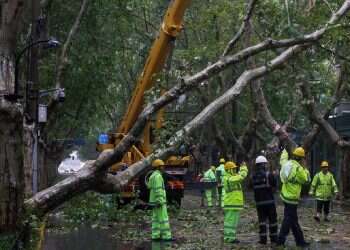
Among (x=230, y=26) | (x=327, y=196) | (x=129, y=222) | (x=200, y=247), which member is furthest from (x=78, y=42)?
(x=200, y=247)

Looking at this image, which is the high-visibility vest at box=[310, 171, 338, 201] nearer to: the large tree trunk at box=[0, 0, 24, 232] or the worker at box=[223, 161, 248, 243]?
the worker at box=[223, 161, 248, 243]

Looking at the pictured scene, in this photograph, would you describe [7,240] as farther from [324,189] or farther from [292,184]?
[324,189]

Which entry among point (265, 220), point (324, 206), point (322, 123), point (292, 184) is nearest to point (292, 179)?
point (292, 184)

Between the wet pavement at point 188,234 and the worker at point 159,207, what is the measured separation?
0.30 metres

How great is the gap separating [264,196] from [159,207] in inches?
94.8

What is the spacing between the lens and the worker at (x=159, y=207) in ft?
49.0

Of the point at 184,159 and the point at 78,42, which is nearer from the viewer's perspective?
the point at 184,159

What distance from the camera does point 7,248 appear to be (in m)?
7.70

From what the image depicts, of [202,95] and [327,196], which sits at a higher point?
[202,95]

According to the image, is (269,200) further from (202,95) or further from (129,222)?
(202,95)

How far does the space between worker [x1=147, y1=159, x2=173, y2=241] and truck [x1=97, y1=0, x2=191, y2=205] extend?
8.08 feet

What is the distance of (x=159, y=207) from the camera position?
15.0 metres

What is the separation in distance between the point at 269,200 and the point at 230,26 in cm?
1692

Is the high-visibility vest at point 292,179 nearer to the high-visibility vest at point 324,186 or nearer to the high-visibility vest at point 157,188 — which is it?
the high-visibility vest at point 157,188
